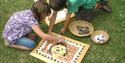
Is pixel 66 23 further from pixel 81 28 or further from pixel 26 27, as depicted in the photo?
pixel 26 27

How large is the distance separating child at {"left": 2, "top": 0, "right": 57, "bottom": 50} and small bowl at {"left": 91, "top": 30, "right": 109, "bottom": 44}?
0.41 metres

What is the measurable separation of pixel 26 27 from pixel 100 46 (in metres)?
0.75

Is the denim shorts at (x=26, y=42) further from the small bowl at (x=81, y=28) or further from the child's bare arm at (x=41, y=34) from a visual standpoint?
the small bowl at (x=81, y=28)

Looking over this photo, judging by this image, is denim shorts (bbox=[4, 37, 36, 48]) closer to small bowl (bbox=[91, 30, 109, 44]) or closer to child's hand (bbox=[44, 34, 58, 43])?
child's hand (bbox=[44, 34, 58, 43])

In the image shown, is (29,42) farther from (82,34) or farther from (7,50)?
(82,34)

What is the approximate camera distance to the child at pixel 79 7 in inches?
97.9

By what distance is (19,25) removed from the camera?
2609 mm

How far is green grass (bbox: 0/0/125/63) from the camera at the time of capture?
2.64 m

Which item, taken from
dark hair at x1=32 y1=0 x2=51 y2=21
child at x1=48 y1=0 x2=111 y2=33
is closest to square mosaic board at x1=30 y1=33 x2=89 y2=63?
child at x1=48 y1=0 x2=111 y2=33

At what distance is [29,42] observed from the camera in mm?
2652

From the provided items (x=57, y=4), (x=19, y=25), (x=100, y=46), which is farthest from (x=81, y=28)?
(x=19, y=25)

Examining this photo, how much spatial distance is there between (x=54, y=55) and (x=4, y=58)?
18.9 inches

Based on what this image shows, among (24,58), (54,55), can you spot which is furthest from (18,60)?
(54,55)

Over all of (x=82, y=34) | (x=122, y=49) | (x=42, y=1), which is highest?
(x=42, y=1)
